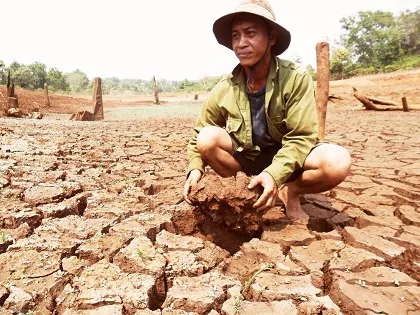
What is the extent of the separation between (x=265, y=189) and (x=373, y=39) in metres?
27.7

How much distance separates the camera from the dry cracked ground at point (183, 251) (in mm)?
1137

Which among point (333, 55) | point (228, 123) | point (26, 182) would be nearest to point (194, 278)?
point (228, 123)

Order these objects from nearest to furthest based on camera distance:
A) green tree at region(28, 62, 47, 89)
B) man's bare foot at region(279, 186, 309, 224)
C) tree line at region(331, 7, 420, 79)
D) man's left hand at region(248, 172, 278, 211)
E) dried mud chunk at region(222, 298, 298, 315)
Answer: dried mud chunk at region(222, 298, 298, 315) → man's left hand at region(248, 172, 278, 211) → man's bare foot at region(279, 186, 309, 224) → tree line at region(331, 7, 420, 79) → green tree at region(28, 62, 47, 89)

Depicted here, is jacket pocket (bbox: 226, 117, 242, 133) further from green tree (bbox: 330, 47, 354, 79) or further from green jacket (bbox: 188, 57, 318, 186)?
green tree (bbox: 330, 47, 354, 79)

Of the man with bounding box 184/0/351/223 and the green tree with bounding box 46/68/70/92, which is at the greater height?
the green tree with bounding box 46/68/70/92

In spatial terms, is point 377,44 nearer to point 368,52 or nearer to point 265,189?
point 368,52

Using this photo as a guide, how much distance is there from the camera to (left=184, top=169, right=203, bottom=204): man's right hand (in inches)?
65.6

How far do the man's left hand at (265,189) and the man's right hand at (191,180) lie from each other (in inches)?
13.1

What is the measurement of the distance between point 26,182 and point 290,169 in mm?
1748

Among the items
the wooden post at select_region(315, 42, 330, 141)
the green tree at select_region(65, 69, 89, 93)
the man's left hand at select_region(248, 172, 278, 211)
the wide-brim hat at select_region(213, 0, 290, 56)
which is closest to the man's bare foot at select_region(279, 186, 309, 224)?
the man's left hand at select_region(248, 172, 278, 211)

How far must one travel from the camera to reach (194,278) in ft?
4.19

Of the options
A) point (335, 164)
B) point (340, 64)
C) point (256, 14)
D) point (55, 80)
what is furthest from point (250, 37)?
point (55, 80)

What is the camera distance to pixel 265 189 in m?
1.46

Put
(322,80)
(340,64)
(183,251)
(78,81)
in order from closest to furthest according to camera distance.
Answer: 1. (183,251)
2. (322,80)
3. (340,64)
4. (78,81)
